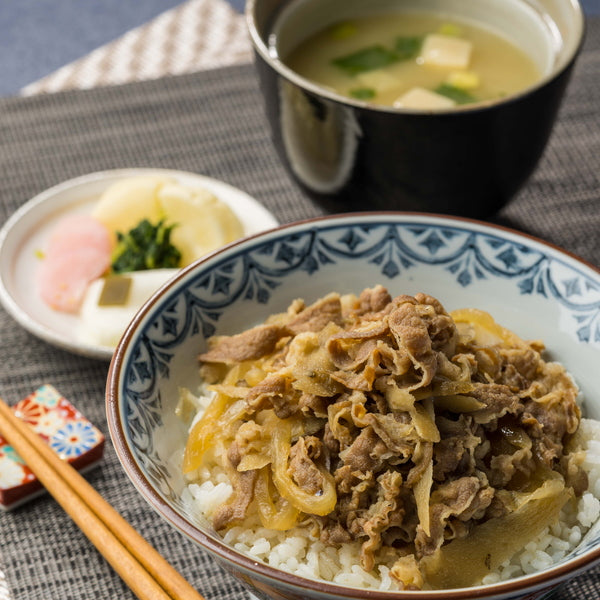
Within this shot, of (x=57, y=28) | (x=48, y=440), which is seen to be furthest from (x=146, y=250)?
(x=57, y=28)

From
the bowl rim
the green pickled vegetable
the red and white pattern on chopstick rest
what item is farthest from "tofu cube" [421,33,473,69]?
the red and white pattern on chopstick rest

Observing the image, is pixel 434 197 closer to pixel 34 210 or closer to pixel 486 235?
pixel 486 235

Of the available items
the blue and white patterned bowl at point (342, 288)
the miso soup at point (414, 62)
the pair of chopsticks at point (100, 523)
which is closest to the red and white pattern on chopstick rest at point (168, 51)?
the miso soup at point (414, 62)

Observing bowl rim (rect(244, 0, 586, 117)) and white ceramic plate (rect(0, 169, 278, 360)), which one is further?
white ceramic plate (rect(0, 169, 278, 360))

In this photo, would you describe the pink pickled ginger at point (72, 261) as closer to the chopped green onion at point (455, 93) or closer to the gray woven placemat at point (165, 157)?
the gray woven placemat at point (165, 157)

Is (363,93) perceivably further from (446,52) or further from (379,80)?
(446,52)

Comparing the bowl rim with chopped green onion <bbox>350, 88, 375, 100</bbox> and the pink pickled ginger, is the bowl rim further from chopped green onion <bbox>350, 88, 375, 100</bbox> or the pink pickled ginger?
the pink pickled ginger

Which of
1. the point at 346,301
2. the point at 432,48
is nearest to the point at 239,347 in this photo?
the point at 346,301

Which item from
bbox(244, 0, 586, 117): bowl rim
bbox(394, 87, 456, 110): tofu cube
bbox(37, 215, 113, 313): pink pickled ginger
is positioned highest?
bbox(244, 0, 586, 117): bowl rim
